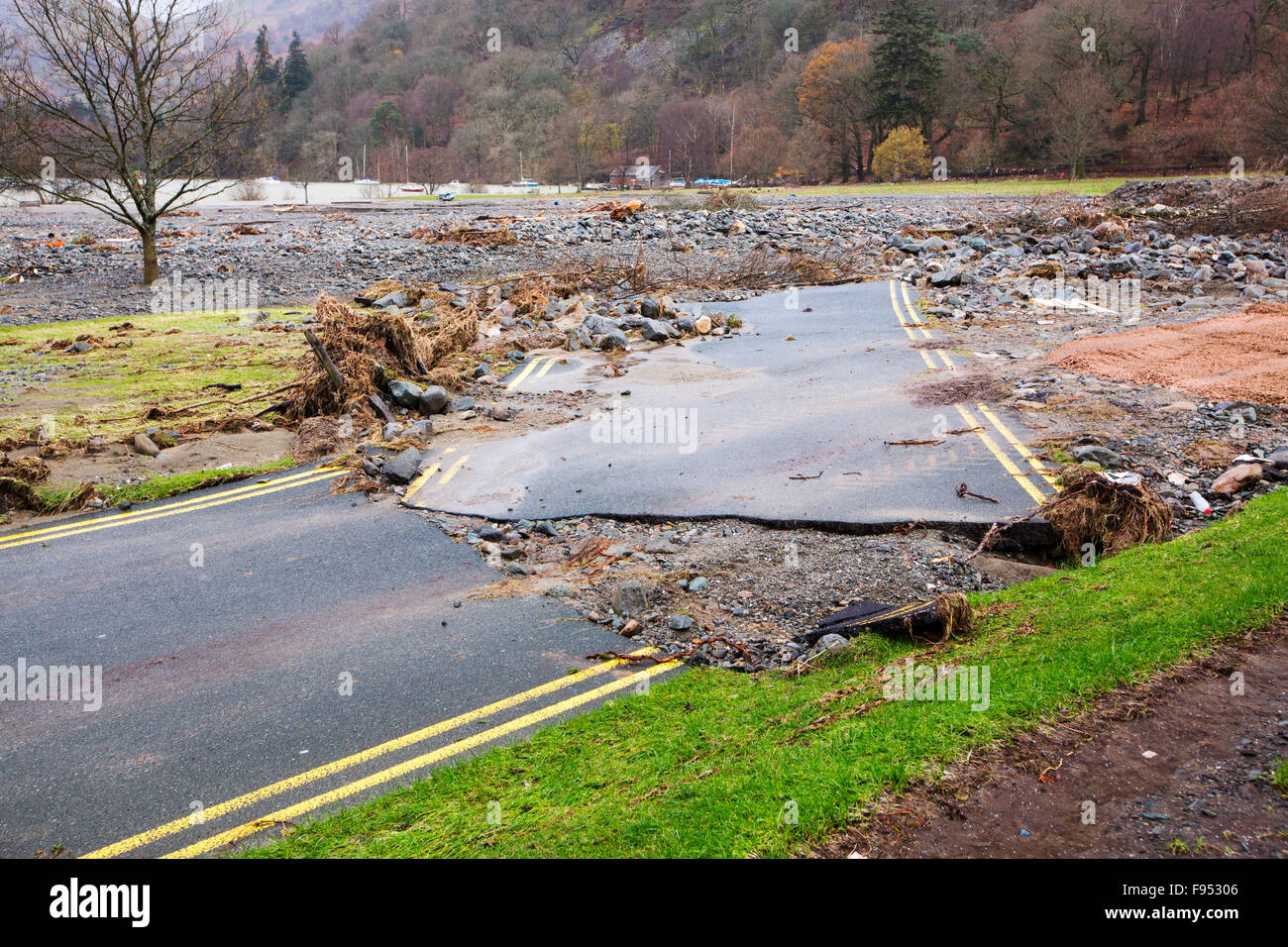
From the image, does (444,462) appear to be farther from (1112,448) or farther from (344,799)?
(1112,448)

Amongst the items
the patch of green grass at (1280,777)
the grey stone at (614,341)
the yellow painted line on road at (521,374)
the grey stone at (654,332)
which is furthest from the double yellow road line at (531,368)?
the patch of green grass at (1280,777)

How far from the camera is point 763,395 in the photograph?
13000 millimetres

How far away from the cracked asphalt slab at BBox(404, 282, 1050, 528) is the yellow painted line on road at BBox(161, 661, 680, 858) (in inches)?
121

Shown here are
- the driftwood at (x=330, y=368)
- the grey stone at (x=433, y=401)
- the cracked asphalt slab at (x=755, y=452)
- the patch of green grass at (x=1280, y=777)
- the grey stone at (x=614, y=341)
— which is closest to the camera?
the patch of green grass at (x=1280, y=777)

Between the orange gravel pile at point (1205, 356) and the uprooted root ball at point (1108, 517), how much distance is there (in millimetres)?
4872

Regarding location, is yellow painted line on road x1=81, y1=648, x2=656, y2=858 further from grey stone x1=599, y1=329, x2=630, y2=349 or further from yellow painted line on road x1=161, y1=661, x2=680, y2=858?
grey stone x1=599, y1=329, x2=630, y2=349

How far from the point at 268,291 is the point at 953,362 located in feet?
64.6

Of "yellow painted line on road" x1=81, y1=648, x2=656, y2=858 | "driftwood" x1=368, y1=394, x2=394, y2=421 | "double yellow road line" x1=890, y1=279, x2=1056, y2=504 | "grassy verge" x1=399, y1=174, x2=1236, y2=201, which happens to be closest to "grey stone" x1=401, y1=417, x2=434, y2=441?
"driftwood" x1=368, y1=394, x2=394, y2=421

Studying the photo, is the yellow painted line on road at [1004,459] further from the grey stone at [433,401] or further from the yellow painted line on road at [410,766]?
the grey stone at [433,401]

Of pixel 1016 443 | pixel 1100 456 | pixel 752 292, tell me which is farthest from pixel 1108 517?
pixel 752 292

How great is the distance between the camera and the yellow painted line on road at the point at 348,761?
14.3 feet

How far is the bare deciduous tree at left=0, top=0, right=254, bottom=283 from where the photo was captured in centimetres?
2139

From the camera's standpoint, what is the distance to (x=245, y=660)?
624 centimetres

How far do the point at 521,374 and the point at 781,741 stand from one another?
11.5 metres
